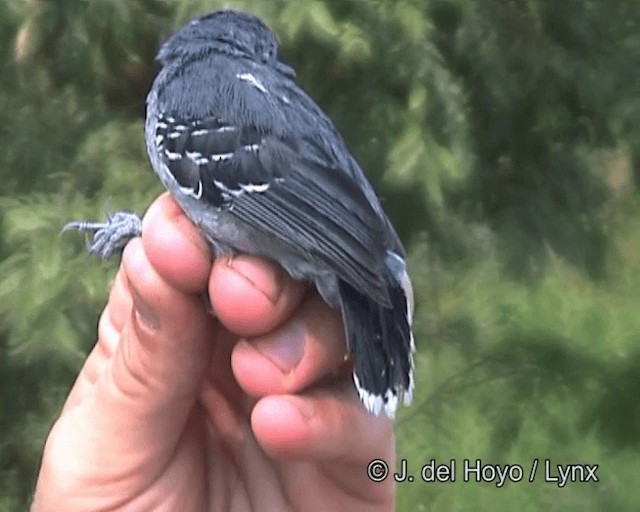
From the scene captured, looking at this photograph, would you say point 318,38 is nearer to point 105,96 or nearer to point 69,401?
point 105,96

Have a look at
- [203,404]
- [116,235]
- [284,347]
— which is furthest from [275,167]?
[203,404]

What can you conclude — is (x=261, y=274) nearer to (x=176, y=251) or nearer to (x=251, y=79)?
(x=176, y=251)

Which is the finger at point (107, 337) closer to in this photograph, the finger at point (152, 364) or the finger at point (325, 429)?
the finger at point (152, 364)

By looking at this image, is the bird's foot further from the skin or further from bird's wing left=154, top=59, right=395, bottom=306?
bird's wing left=154, top=59, right=395, bottom=306

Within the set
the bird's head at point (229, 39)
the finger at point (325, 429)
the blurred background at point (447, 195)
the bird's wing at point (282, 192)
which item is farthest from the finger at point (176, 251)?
the blurred background at point (447, 195)

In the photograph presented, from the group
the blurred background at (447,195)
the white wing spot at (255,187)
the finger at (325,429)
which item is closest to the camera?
the finger at (325,429)

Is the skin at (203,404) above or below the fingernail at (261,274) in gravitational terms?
below
